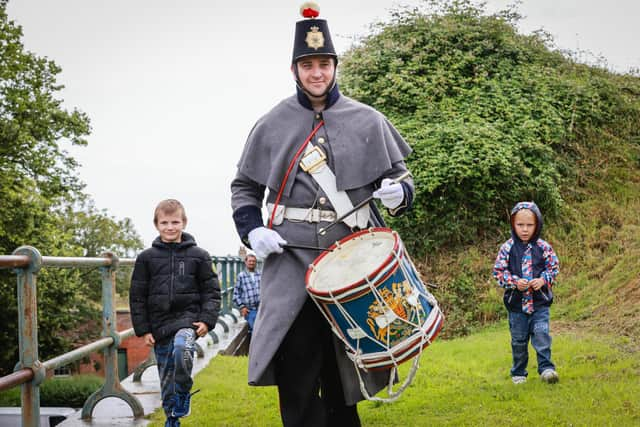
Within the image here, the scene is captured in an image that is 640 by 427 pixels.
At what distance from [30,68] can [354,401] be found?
2308cm

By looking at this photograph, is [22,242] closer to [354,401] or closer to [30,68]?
[30,68]

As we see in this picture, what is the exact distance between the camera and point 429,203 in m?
10.6

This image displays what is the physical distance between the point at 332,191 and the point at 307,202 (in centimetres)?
13

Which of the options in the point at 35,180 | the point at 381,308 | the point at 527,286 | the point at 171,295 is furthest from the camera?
the point at 35,180

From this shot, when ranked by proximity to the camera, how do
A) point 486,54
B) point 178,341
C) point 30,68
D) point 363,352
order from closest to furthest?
1. point 363,352
2. point 178,341
3. point 486,54
4. point 30,68

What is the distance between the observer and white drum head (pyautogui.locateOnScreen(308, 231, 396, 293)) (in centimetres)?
287

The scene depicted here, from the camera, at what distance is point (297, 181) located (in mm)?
3268

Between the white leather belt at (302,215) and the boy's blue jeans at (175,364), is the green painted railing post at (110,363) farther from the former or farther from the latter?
the white leather belt at (302,215)

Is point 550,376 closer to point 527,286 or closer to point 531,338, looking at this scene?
point 531,338

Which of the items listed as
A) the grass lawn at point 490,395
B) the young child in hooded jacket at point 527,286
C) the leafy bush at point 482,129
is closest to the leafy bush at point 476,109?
the leafy bush at point 482,129

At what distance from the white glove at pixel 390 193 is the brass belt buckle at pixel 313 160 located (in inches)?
11.3

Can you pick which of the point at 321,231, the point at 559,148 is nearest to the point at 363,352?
the point at 321,231

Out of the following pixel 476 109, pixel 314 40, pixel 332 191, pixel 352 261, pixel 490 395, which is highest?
pixel 476 109

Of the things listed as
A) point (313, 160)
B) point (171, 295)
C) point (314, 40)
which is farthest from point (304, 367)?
point (171, 295)
